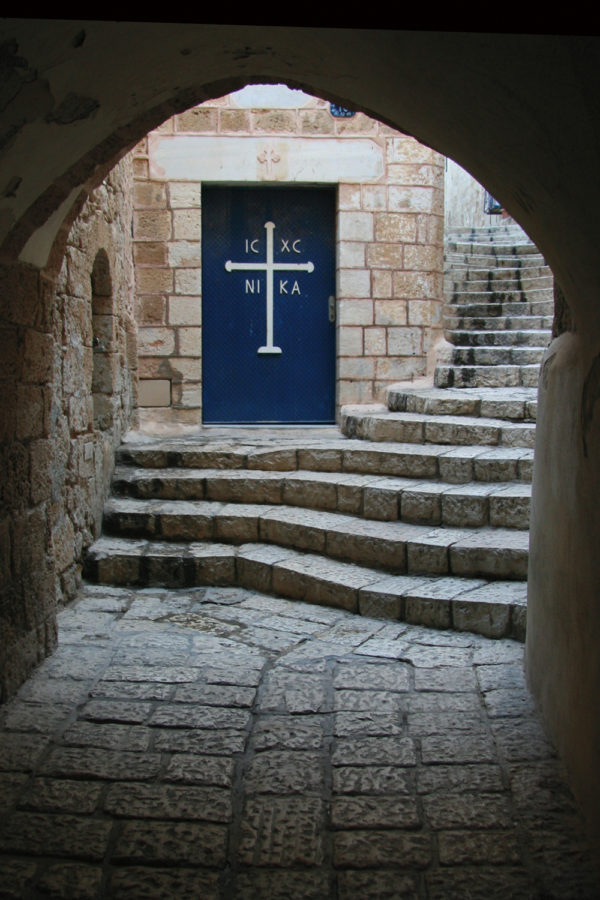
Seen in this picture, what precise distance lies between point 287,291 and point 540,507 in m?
4.78

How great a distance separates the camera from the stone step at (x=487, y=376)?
6711 mm

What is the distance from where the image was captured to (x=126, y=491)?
564 centimetres

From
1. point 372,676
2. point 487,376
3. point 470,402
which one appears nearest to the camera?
point 372,676

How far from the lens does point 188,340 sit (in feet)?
23.5

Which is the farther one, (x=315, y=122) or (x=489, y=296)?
(x=489, y=296)

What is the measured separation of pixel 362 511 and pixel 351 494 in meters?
0.15

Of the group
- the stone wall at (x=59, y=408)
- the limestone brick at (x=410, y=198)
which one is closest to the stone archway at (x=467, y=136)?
the stone wall at (x=59, y=408)

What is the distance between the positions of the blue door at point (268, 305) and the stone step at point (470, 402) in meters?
0.96

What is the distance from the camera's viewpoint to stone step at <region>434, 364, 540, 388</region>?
671 cm

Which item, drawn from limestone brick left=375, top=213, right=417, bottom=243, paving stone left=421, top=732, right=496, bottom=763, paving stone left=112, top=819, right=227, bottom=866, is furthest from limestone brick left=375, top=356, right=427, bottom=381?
paving stone left=112, top=819, right=227, bottom=866

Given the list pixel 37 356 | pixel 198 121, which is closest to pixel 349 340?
pixel 198 121

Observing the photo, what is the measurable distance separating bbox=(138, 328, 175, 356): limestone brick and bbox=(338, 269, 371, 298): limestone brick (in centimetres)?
157

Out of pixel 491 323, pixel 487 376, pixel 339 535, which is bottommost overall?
pixel 339 535

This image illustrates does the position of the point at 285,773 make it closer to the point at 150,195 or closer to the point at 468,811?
the point at 468,811
